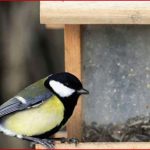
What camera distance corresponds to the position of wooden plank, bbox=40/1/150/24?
3.50m

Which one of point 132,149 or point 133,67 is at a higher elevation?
point 133,67

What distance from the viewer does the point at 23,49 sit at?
5875 millimetres

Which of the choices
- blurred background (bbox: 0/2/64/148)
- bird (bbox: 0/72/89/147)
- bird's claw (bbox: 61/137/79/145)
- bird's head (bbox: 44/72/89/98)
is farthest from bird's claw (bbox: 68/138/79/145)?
blurred background (bbox: 0/2/64/148)

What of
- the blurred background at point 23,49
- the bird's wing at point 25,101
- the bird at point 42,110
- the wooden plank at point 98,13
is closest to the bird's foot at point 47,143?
the bird at point 42,110

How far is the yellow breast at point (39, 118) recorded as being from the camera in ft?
12.4

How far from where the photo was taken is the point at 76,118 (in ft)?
12.8

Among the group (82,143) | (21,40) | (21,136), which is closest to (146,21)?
(82,143)

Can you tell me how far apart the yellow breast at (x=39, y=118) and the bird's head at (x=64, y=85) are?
2.0 inches

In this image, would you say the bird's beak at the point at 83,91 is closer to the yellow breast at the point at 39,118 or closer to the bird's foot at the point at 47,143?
the yellow breast at the point at 39,118

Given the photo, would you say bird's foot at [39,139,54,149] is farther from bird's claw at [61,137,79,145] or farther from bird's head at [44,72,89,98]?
bird's head at [44,72,89,98]

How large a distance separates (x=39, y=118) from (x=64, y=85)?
0.21 meters

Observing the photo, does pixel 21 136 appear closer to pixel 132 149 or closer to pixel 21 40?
pixel 132 149

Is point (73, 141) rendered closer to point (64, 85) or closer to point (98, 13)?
point (64, 85)

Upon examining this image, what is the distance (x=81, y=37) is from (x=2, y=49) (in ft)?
7.12
